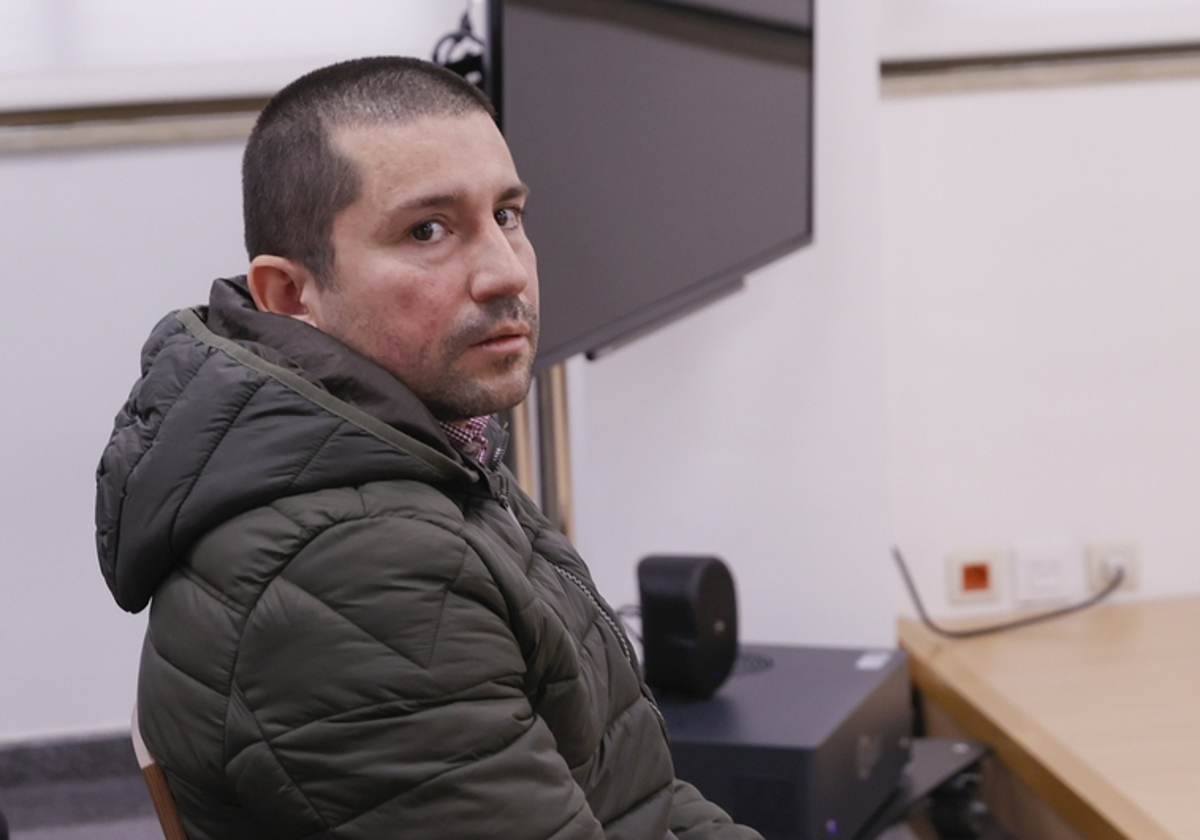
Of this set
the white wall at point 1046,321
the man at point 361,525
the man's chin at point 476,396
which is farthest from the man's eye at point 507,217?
the white wall at point 1046,321

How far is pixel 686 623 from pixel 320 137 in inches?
32.1

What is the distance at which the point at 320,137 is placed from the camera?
0.95 metres

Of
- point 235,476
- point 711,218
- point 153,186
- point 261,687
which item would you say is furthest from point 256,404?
point 153,186

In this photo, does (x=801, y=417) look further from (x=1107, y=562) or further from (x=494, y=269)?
(x=494, y=269)

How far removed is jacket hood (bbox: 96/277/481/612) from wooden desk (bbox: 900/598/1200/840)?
0.98 metres

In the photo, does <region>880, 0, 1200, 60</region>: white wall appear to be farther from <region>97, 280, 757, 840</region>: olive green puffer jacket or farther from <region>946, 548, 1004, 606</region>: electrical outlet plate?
<region>97, 280, 757, 840</region>: olive green puffer jacket

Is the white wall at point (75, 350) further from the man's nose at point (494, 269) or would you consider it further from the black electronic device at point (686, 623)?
the man's nose at point (494, 269)

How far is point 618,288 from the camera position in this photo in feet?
5.01

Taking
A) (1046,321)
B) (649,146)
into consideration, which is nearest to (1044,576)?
(1046,321)

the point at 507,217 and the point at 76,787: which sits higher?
the point at 507,217

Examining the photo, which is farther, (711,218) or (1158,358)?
(1158,358)

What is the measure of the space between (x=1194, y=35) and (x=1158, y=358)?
0.54 metres

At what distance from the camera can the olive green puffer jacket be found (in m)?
0.77

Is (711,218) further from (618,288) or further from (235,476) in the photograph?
(235,476)
